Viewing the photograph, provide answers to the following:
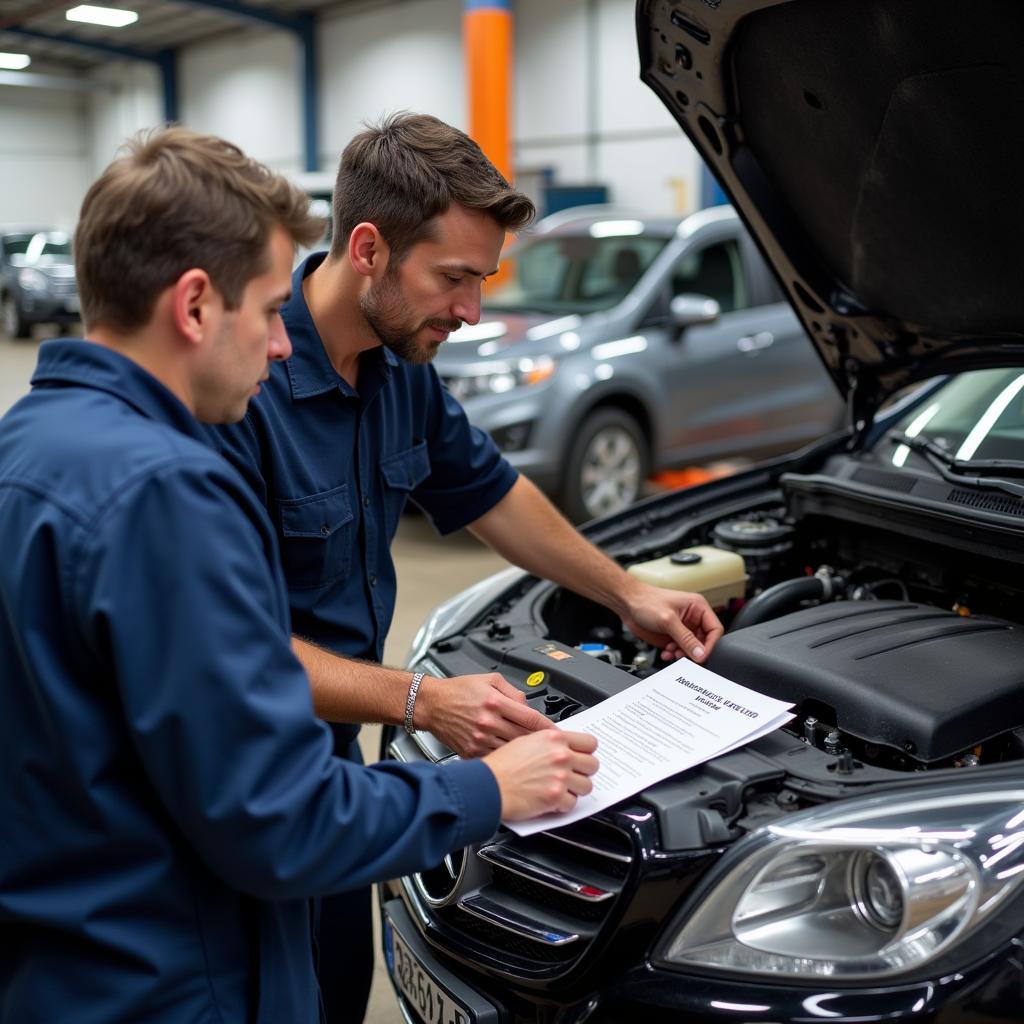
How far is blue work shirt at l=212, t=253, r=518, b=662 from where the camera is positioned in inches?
68.2

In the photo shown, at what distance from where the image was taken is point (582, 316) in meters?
5.52

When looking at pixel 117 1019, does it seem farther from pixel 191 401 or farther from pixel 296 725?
pixel 191 401

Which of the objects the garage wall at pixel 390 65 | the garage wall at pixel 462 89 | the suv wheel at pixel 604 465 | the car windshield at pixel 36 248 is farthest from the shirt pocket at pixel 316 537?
the car windshield at pixel 36 248

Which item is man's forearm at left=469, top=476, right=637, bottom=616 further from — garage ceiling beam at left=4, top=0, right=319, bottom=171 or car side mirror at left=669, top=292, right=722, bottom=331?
garage ceiling beam at left=4, top=0, right=319, bottom=171

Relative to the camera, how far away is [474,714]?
5.10 ft

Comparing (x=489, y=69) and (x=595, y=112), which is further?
(x=595, y=112)

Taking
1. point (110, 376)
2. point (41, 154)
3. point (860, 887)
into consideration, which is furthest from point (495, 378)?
point (41, 154)

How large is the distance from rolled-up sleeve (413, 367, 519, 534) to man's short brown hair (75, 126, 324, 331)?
38.9 inches

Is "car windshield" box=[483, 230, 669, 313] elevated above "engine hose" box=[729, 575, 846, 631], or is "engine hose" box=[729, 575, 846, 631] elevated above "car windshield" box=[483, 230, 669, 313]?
"car windshield" box=[483, 230, 669, 313]

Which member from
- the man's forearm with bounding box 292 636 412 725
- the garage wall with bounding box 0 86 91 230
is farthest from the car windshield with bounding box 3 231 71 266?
the man's forearm with bounding box 292 636 412 725

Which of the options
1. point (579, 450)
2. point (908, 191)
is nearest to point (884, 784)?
point (908, 191)

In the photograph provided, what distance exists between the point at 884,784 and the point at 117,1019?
0.91 m

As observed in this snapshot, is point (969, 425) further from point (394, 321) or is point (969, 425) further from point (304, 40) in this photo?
point (304, 40)

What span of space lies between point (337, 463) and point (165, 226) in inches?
31.5
